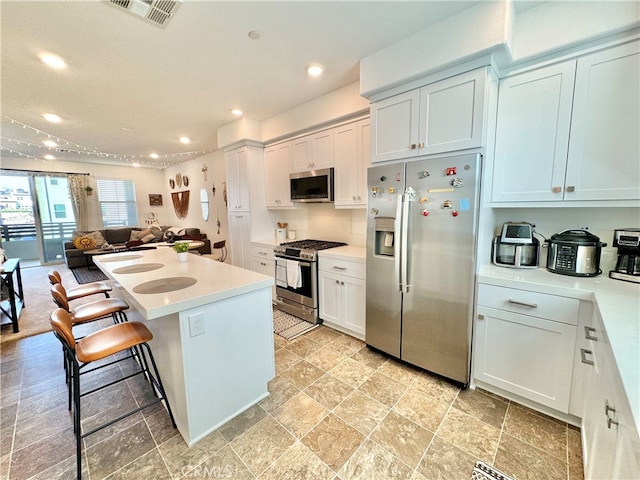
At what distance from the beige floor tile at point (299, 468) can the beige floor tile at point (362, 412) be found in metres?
0.34

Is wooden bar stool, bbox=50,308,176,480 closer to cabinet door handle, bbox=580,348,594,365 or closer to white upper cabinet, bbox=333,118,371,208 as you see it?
white upper cabinet, bbox=333,118,371,208

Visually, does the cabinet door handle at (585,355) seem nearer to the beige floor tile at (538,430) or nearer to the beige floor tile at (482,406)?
the beige floor tile at (538,430)

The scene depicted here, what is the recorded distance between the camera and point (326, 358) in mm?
2469

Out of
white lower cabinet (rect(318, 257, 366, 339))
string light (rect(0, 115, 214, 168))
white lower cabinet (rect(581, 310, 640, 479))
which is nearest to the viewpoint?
white lower cabinet (rect(581, 310, 640, 479))

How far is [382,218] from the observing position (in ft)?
7.50

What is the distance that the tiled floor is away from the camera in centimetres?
143

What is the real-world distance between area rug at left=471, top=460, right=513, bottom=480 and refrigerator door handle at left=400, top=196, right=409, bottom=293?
1114mm

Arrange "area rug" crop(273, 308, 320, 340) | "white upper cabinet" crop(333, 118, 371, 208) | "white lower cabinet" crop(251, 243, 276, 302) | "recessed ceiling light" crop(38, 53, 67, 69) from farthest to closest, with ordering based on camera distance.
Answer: "white lower cabinet" crop(251, 243, 276, 302), "area rug" crop(273, 308, 320, 340), "white upper cabinet" crop(333, 118, 371, 208), "recessed ceiling light" crop(38, 53, 67, 69)

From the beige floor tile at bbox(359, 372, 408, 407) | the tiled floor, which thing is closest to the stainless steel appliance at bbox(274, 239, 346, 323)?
the tiled floor

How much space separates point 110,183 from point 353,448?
8490 millimetres

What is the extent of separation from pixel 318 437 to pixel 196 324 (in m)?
1.03

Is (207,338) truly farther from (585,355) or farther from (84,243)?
(84,243)

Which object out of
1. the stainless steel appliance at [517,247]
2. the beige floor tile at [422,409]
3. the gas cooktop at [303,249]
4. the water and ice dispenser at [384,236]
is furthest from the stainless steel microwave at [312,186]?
the beige floor tile at [422,409]

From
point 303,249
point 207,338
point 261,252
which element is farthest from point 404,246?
point 261,252
